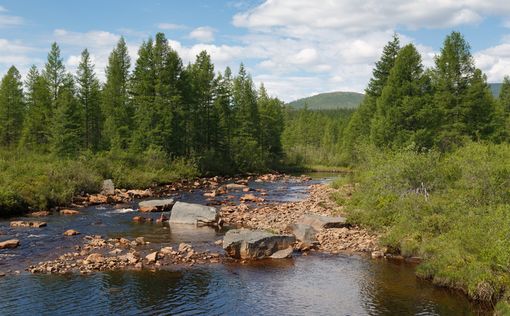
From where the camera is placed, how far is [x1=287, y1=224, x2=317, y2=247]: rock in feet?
84.4

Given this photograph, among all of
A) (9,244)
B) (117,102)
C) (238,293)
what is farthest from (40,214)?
(117,102)

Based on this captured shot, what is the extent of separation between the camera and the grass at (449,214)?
1705 cm

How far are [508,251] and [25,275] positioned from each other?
18818mm

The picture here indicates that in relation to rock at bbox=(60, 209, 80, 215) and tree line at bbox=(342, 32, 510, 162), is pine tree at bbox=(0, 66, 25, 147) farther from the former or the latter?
tree line at bbox=(342, 32, 510, 162)

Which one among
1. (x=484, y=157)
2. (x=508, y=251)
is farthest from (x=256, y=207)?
(x=508, y=251)

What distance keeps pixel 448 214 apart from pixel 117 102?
2161 inches

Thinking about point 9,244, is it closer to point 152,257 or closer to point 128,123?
point 152,257

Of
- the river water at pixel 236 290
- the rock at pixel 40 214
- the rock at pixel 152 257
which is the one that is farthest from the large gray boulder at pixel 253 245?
the rock at pixel 40 214

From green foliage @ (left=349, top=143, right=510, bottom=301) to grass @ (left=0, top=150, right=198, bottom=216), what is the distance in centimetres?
2327

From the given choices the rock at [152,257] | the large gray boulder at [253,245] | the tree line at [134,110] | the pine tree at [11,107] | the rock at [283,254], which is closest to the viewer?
the rock at [152,257]

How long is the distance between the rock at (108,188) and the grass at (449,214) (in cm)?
2271

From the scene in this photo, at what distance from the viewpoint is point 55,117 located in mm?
54938

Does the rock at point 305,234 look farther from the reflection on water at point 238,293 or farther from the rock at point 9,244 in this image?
the rock at point 9,244

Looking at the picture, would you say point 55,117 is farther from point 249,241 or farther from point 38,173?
point 249,241
